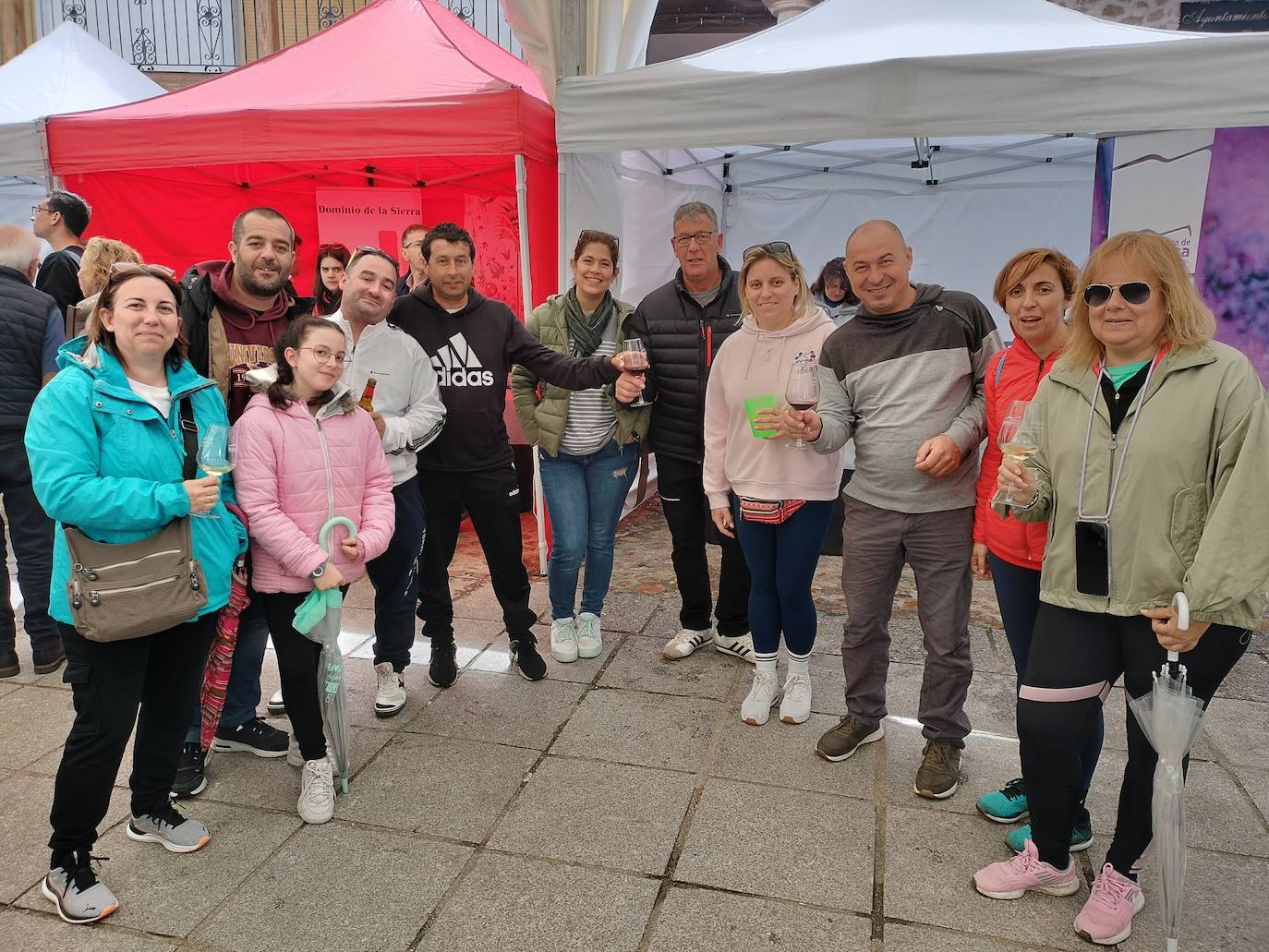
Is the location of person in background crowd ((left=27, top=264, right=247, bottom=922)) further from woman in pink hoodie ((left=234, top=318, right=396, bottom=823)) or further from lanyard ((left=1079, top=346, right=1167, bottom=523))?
lanyard ((left=1079, top=346, right=1167, bottom=523))

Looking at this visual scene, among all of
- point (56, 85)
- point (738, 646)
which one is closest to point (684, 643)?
point (738, 646)

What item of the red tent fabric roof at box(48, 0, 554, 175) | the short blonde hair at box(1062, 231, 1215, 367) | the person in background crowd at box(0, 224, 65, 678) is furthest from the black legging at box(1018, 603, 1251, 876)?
the red tent fabric roof at box(48, 0, 554, 175)

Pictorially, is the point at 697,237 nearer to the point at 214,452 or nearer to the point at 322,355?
the point at 322,355

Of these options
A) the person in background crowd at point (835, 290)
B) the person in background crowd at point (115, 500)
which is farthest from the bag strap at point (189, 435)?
the person in background crowd at point (835, 290)

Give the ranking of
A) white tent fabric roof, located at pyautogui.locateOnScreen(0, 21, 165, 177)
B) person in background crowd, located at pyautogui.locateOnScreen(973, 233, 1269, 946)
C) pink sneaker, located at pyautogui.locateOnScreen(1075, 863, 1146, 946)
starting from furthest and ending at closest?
white tent fabric roof, located at pyautogui.locateOnScreen(0, 21, 165, 177) < pink sneaker, located at pyautogui.locateOnScreen(1075, 863, 1146, 946) < person in background crowd, located at pyautogui.locateOnScreen(973, 233, 1269, 946)

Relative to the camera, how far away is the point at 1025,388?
100 inches

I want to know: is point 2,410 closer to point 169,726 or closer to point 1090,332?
point 169,726

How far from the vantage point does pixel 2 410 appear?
11.9ft

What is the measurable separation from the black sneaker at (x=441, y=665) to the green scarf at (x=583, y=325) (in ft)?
4.60

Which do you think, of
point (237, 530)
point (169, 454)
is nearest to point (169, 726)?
point (237, 530)

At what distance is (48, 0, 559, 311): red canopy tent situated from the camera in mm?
5016

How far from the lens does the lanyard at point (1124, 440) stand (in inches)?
79.1

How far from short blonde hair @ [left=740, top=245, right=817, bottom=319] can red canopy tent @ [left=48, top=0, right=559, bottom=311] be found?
206 cm

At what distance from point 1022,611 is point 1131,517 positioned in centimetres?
61
